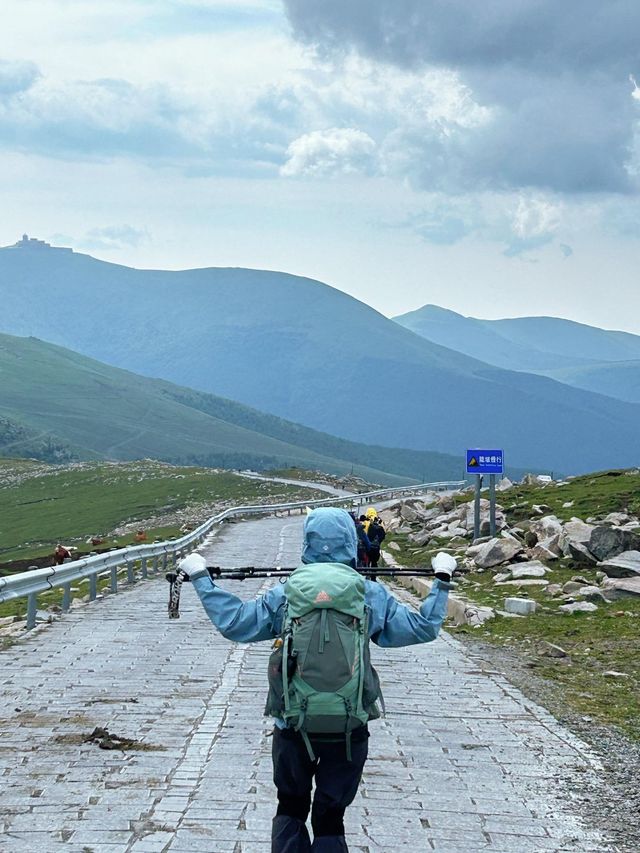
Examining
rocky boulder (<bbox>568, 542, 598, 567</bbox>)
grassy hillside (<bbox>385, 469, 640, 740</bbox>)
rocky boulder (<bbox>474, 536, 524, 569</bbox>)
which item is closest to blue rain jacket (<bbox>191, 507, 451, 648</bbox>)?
grassy hillside (<bbox>385, 469, 640, 740</bbox>)

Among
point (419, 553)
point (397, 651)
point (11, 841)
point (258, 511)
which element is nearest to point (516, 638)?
point (397, 651)

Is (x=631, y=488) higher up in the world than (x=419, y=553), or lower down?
higher up

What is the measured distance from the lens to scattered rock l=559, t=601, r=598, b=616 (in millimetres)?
20281

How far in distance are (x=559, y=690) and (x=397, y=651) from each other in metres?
3.36

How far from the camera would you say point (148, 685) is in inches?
487

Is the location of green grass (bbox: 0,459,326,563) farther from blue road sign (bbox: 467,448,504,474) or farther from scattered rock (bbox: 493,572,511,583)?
scattered rock (bbox: 493,572,511,583)

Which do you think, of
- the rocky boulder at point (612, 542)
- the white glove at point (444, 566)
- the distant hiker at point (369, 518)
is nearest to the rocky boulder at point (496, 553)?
the rocky boulder at point (612, 542)

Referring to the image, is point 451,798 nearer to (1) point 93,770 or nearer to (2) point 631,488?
(1) point 93,770

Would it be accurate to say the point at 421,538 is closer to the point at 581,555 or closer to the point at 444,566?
the point at 581,555

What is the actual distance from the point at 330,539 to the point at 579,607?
49.9ft

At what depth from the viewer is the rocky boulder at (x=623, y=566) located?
2305cm

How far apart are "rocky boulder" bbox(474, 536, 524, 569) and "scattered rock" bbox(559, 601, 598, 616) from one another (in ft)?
23.0

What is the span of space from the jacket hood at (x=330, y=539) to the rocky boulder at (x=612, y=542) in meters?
20.3

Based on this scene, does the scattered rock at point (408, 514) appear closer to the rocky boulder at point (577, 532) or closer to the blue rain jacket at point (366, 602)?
the rocky boulder at point (577, 532)
